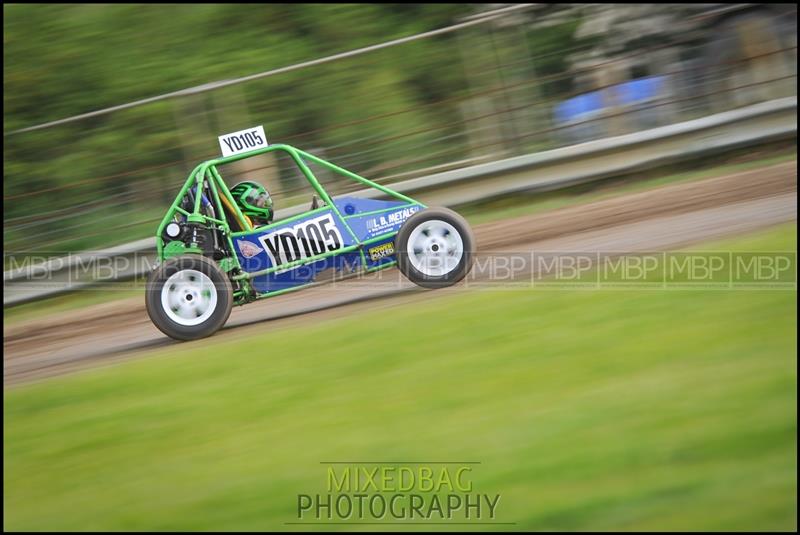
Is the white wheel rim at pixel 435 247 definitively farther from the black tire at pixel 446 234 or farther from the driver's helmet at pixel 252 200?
the driver's helmet at pixel 252 200

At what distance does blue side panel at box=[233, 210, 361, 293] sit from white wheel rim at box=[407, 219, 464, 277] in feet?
1.46

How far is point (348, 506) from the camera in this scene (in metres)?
4.09

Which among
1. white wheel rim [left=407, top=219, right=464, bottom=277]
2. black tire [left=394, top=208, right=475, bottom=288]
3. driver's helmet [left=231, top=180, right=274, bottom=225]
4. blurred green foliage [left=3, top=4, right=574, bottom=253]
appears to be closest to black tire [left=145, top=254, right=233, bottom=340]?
driver's helmet [left=231, top=180, right=274, bottom=225]

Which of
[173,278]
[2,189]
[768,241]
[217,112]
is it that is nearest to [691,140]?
[768,241]

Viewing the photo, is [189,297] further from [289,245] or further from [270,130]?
[270,130]

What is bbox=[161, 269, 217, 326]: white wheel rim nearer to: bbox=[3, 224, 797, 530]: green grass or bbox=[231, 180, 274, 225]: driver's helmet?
bbox=[3, 224, 797, 530]: green grass

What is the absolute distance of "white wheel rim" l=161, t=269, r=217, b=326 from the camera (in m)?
6.70

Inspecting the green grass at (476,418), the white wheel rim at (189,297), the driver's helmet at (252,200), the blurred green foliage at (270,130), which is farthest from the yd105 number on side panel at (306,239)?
the blurred green foliage at (270,130)

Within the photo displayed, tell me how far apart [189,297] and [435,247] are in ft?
6.14

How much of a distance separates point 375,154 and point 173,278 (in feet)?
13.2

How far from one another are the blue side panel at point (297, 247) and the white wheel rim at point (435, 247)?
1.46 ft

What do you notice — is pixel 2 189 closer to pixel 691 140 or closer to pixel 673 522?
pixel 691 140

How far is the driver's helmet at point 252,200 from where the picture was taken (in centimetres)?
715

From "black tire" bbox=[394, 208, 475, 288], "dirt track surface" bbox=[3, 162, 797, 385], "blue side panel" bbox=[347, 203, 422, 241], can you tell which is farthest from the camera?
"dirt track surface" bbox=[3, 162, 797, 385]
